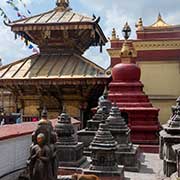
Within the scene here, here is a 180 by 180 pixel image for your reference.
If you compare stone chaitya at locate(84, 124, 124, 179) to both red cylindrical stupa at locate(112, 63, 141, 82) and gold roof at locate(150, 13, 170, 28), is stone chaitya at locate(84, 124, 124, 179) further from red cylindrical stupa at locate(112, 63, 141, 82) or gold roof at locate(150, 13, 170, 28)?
gold roof at locate(150, 13, 170, 28)

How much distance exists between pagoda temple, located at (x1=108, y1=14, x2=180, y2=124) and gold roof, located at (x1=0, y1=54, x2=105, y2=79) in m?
3.44

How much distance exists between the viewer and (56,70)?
19859 millimetres

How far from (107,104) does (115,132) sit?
2987 millimetres

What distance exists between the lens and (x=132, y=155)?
11.4 m

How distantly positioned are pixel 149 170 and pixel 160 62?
1140cm

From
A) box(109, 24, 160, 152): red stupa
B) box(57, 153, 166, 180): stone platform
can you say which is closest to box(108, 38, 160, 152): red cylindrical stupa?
box(109, 24, 160, 152): red stupa

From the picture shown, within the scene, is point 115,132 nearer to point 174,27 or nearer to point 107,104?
point 107,104

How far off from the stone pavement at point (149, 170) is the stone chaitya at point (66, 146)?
5.18 feet

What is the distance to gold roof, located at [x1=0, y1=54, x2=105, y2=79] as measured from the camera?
19125 millimetres

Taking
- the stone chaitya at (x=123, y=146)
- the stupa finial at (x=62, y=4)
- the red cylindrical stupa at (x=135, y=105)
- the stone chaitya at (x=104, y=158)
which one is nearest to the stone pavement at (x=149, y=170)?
the stone chaitya at (x=123, y=146)

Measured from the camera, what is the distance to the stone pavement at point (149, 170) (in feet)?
33.9

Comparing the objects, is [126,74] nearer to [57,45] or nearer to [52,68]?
[52,68]

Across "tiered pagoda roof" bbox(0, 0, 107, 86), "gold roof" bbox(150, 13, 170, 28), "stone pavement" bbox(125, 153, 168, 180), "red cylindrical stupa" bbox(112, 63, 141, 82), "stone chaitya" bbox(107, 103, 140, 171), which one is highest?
"gold roof" bbox(150, 13, 170, 28)

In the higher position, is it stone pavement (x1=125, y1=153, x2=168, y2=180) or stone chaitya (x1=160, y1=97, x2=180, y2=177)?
stone chaitya (x1=160, y1=97, x2=180, y2=177)
